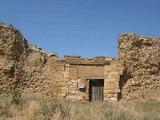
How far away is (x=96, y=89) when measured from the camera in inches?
912

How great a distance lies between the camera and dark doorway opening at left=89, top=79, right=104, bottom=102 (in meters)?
23.1

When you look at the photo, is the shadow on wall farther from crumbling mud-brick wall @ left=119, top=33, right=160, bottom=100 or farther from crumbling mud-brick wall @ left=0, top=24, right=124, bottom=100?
crumbling mud-brick wall @ left=0, top=24, right=124, bottom=100

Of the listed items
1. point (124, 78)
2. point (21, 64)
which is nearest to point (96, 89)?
point (124, 78)

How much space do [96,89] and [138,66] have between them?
304cm

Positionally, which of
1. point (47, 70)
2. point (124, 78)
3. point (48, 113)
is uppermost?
point (47, 70)

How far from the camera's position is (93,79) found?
75.4ft

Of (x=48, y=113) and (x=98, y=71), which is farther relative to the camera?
(x=98, y=71)

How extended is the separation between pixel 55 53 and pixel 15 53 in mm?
2968

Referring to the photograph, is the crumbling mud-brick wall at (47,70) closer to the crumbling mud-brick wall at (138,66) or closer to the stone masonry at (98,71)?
the stone masonry at (98,71)

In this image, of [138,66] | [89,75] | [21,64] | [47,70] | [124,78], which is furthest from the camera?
[89,75]

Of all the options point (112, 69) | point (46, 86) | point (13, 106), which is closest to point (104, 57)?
point (112, 69)

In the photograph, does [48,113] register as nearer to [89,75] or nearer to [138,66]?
[89,75]

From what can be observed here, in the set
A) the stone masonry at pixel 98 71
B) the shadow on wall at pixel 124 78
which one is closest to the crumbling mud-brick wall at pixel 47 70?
the stone masonry at pixel 98 71

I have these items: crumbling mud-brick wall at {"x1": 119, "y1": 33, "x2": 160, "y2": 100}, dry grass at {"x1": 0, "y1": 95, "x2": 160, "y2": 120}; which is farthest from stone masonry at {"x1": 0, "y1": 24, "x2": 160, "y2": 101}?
dry grass at {"x1": 0, "y1": 95, "x2": 160, "y2": 120}
